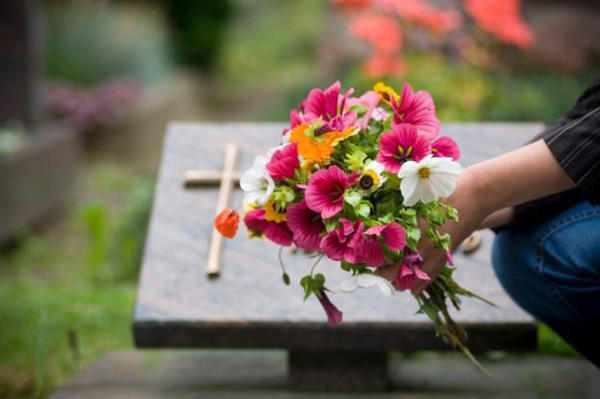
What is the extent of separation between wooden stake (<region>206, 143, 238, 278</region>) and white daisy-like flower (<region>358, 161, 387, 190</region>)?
80cm

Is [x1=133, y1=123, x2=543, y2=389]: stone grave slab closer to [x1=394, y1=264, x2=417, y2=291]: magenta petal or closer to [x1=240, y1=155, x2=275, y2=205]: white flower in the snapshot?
[x1=394, y1=264, x2=417, y2=291]: magenta petal

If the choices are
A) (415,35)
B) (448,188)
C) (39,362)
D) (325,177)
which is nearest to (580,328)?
(448,188)

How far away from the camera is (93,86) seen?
7438 mm

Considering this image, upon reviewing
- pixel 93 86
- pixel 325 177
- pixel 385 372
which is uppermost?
pixel 325 177

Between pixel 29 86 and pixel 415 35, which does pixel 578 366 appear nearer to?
pixel 415 35

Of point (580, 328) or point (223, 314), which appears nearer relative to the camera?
point (580, 328)

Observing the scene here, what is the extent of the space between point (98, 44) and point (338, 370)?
6.22 metres

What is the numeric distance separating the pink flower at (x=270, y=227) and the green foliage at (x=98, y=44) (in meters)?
6.43

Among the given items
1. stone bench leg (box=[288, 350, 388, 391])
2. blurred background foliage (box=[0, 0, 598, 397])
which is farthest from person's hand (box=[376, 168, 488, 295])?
blurred background foliage (box=[0, 0, 598, 397])

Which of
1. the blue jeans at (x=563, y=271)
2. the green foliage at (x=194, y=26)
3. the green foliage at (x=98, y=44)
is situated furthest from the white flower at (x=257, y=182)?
the green foliage at (x=194, y=26)

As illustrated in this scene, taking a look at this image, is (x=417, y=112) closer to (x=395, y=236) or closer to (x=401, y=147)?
(x=401, y=147)

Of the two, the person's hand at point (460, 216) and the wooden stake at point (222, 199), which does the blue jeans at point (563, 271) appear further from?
the wooden stake at point (222, 199)

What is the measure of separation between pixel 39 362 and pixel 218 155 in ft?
3.15

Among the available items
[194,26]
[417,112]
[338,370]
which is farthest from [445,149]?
[194,26]
